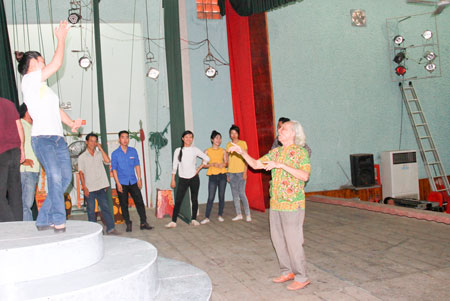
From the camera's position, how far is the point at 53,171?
2961 millimetres

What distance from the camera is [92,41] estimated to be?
8.50 m

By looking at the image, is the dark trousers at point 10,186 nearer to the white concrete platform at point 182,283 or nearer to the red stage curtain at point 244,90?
the white concrete platform at point 182,283

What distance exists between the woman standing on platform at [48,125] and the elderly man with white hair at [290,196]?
4.50 feet

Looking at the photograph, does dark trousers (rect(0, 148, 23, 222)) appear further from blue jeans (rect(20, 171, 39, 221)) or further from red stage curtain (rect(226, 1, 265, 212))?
red stage curtain (rect(226, 1, 265, 212))

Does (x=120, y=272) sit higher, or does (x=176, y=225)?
(x=120, y=272)

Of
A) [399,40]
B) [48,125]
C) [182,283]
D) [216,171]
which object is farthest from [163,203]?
[399,40]

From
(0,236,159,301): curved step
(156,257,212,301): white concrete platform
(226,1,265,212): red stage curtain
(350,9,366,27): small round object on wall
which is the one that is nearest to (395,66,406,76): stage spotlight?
(350,9,366,27): small round object on wall

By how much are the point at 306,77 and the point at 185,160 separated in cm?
468

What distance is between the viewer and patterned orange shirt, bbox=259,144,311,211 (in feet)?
11.1

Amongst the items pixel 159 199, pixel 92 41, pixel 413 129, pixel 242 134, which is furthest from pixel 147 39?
pixel 413 129

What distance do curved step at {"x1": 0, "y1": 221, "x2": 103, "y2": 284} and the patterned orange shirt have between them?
1.40 m

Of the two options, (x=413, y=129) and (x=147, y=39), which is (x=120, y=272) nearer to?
(x=147, y=39)

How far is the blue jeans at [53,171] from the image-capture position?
2914 mm

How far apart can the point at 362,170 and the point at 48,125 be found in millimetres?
8212
